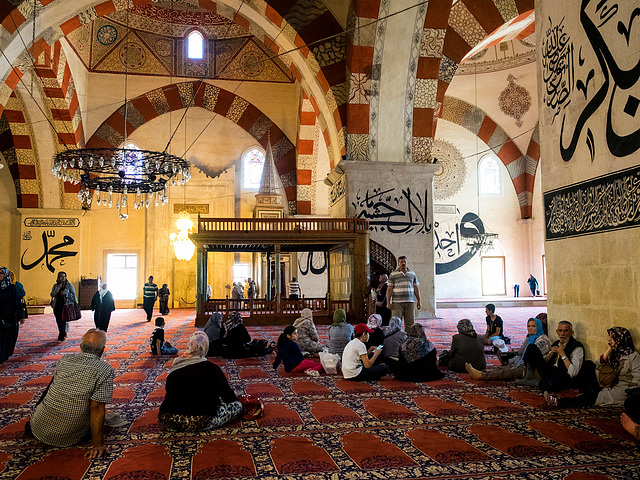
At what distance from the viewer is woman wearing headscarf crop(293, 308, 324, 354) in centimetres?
501

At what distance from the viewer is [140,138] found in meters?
13.1

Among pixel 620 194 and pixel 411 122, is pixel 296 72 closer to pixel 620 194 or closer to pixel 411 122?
pixel 411 122

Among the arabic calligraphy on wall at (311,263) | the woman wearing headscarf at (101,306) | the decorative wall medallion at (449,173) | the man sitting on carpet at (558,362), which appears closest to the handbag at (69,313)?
the woman wearing headscarf at (101,306)

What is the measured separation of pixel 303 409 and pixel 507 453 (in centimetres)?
123

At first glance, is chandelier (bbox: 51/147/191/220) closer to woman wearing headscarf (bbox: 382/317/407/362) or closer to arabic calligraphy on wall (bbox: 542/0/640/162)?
woman wearing headscarf (bbox: 382/317/407/362)

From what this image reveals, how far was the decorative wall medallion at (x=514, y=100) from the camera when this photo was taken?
45.7ft

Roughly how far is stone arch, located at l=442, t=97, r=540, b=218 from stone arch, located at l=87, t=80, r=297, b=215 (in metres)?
4.88

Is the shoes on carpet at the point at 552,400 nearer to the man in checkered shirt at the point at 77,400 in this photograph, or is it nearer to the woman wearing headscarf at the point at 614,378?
the woman wearing headscarf at the point at 614,378

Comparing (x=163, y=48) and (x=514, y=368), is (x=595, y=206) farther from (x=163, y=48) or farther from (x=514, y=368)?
(x=163, y=48)

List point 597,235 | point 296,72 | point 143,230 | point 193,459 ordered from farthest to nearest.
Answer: point 143,230 → point 296,72 → point 597,235 → point 193,459

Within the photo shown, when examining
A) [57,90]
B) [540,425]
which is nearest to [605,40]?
[540,425]

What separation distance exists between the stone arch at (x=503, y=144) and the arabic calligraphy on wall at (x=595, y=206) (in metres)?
11.0

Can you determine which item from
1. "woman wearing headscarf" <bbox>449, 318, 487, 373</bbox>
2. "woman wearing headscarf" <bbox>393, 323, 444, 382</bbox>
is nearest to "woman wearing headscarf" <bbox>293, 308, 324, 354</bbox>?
"woman wearing headscarf" <bbox>393, 323, 444, 382</bbox>

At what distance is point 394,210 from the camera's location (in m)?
9.02
